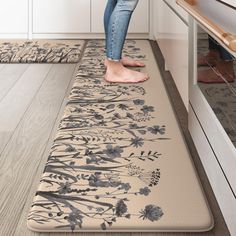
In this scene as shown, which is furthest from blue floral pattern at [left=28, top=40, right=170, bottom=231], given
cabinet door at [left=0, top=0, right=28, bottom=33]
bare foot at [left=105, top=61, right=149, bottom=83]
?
cabinet door at [left=0, top=0, right=28, bottom=33]

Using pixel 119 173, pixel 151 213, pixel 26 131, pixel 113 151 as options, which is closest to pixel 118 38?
pixel 26 131

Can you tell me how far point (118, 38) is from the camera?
2301 mm

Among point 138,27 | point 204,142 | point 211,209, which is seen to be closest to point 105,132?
point 204,142

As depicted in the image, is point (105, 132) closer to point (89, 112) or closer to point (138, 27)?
point (89, 112)

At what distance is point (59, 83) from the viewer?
254 cm

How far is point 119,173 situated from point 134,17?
277 centimetres

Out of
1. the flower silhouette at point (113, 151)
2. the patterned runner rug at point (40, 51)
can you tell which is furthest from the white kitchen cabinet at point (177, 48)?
the patterned runner rug at point (40, 51)

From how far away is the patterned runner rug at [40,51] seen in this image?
306cm

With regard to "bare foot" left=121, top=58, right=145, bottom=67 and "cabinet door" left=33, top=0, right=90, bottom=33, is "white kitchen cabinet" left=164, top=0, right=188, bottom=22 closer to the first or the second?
"bare foot" left=121, top=58, right=145, bottom=67

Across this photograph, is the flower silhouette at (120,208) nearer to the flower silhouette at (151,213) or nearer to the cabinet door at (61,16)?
the flower silhouette at (151,213)

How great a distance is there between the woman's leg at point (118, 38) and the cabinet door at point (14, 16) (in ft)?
6.06

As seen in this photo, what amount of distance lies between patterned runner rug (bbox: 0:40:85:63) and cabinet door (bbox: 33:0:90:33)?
0.71 feet

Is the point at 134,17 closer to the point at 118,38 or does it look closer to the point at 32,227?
the point at 118,38

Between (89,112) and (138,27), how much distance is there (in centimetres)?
219
